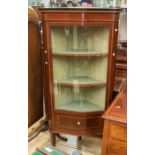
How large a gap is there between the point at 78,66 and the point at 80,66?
2cm

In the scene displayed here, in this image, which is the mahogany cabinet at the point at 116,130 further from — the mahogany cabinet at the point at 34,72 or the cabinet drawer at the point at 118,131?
the mahogany cabinet at the point at 34,72

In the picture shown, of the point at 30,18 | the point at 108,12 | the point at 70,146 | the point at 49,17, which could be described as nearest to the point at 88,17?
the point at 108,12

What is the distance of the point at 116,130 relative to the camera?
44.1 inches

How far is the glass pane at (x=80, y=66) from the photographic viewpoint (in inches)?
60.6

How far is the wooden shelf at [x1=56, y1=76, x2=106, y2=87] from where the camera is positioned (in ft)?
5.24

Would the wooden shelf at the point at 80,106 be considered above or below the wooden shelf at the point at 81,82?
below

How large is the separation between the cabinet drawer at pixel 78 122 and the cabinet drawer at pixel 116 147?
17.5 inches

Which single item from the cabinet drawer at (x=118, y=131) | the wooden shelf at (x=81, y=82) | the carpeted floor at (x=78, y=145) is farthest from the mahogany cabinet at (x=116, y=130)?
the carpeted floor at (x=78, y=145)

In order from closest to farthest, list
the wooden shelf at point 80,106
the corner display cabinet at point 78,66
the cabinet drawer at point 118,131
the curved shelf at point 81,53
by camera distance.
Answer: the cabinet drawer at point 118,131 → the corner display cabinet at point 78,66 → the curved shelf at point 81,53 → the wooden shelf at point 80,106

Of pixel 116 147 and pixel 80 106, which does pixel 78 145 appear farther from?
pixel 116 147
